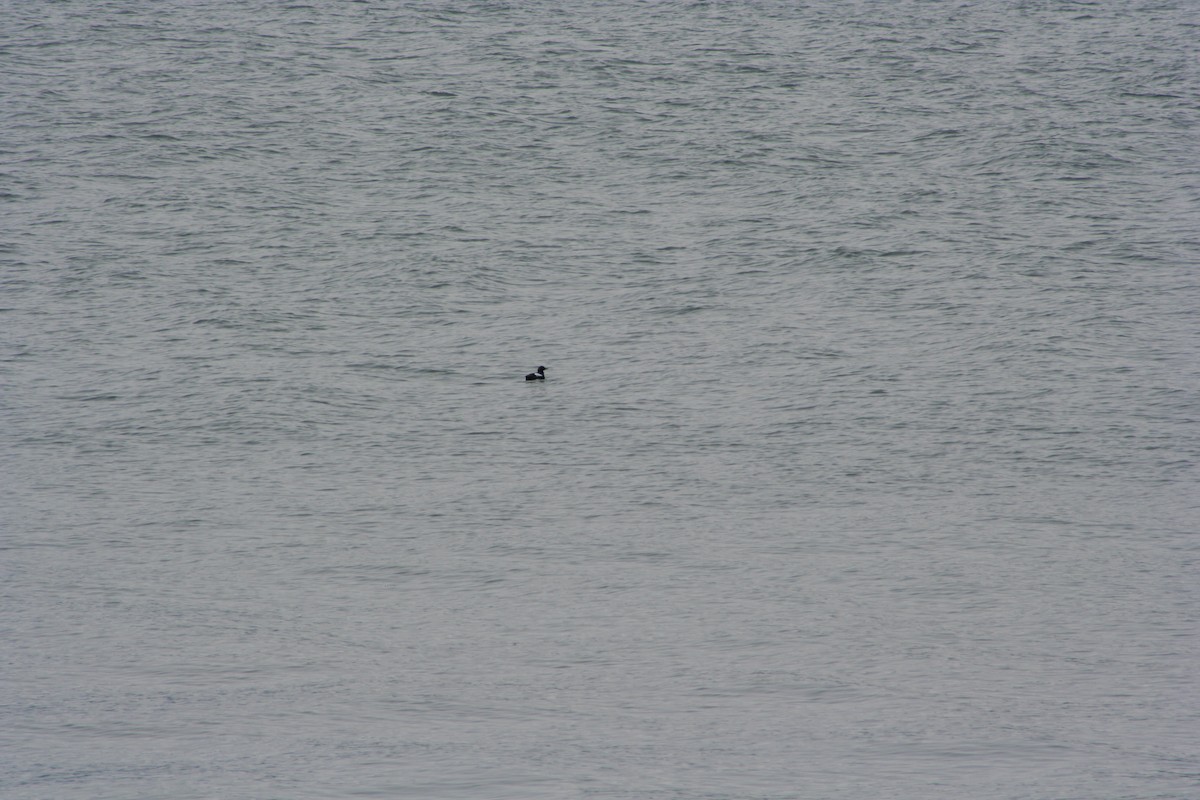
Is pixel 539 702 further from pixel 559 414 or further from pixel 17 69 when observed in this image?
pixel 17 69

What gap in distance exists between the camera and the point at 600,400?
27188 mm

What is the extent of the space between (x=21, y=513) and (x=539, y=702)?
9.55 m

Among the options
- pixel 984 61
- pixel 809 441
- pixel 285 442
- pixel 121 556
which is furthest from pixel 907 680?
pixel 984 61

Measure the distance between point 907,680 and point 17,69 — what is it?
40055 millimetres

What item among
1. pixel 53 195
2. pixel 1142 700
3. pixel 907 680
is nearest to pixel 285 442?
pixel 907 680

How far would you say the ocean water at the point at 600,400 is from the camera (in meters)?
15.6

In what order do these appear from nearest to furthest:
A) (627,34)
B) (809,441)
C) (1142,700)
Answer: (1142,700), (809,441), (627,34)

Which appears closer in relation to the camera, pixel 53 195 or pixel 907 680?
pixel 907 680

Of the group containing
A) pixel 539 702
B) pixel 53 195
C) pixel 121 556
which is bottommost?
pixel 53 195

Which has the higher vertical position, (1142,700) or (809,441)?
(1142,700)

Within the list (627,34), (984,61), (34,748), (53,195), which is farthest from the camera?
(627,34)

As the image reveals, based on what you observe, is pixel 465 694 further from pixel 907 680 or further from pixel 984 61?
pixel 984 61

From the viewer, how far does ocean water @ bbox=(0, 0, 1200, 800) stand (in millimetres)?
15570

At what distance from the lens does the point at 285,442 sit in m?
25.2
